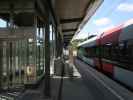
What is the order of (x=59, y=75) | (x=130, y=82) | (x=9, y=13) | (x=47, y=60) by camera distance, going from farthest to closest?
(x=59, y=75) < (x=9, y=13) < (x=130, y=82) < (x=47, y=60)

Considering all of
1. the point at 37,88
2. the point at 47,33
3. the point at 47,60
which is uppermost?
the point at 47,33

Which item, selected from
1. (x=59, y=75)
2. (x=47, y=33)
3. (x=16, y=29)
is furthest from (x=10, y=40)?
(x=59, y=75)

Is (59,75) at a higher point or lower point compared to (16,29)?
lower

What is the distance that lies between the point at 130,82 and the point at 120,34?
10.5ft

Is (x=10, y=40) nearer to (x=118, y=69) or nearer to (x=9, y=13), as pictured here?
(x=9, y=13)

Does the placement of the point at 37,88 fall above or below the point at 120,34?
below

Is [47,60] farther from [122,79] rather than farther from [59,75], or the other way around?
[59,75]

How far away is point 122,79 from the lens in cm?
1766

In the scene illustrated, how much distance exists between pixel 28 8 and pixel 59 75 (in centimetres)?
786

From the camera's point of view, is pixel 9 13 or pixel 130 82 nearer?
pixel 130 82

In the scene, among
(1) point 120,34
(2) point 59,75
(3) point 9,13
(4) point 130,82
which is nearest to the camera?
(4) point 130,82

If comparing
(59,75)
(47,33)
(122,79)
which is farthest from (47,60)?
(59,75)

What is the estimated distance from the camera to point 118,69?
18.6m

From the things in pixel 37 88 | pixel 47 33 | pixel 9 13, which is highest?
pixel 9 13
